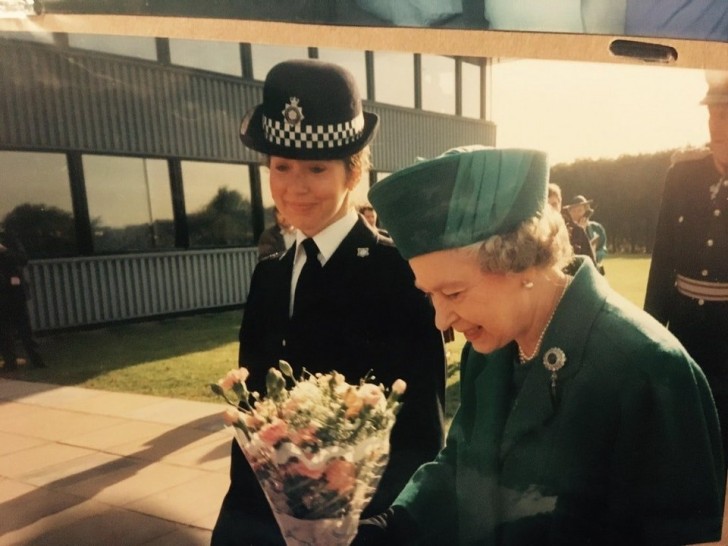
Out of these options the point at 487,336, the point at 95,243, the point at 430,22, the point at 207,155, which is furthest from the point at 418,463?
the point at 95,243

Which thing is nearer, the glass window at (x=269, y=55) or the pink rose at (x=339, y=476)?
the pink rose at (x=339, y=476)

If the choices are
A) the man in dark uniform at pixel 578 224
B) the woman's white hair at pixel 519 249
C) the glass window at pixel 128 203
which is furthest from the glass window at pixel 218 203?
the man in dark uniform at pixel 578 224

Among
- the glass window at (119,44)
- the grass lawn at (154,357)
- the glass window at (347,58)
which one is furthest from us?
the grass lawn at (154,357)

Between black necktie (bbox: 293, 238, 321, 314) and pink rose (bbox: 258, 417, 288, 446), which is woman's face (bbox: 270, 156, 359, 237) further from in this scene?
pink rose (bbox: 258, 417, 288, 446)

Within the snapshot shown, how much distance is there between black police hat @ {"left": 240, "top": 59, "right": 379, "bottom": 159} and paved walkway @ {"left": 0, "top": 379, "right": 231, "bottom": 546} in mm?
2003

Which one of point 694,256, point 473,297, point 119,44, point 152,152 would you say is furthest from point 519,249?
point 152,152

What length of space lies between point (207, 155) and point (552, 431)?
2.49 meters

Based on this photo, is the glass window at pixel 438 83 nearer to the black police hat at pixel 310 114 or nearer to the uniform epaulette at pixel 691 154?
the black police hat at pixel 310 114

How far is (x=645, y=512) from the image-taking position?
0.97 meters

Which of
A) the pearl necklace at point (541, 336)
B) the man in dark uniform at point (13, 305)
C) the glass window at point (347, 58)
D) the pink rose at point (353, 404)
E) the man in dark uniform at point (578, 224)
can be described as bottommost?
the man in dark uniform at point (13, 305)

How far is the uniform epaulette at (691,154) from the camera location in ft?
6.64

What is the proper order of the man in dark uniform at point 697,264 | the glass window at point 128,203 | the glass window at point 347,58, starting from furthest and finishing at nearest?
1. the glass window at point 128,203
2. the man in dark uniform at point 697,264
3. the glass window at point 347,58

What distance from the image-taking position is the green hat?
1.04 m

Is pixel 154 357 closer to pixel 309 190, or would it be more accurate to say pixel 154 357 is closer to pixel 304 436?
pixel 309 190
